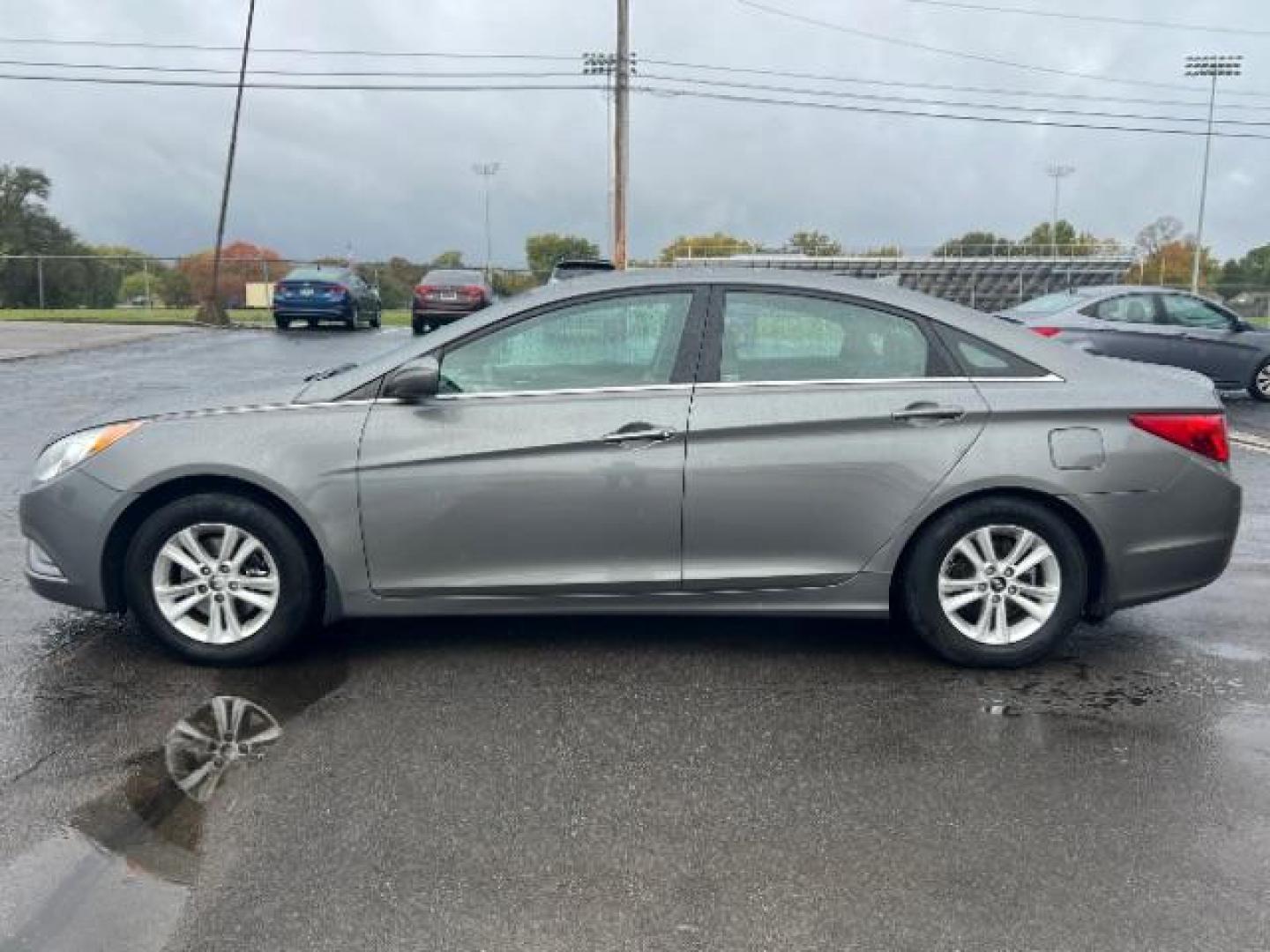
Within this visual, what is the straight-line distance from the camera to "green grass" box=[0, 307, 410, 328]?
30344 mm

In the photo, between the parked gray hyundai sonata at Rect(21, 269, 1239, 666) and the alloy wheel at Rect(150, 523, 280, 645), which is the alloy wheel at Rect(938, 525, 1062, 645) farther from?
the alloy wheel at Rect(150, 523, 280, 645)

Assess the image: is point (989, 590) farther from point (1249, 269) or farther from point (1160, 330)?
point (1249, 269)

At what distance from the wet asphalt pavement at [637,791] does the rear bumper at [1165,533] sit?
1.20 ft

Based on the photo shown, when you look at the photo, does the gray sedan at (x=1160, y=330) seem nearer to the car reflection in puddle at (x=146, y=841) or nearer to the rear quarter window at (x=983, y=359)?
the rear quarter window at (x=983, y=359)

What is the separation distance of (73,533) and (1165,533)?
429cm

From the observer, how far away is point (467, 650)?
4770 mm

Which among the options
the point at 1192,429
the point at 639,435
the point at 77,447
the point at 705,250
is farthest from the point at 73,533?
the point at 705,250

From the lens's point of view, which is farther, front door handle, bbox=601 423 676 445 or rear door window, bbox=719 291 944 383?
rear door window, bbox=719 291 944 383

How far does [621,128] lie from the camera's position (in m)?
35.1

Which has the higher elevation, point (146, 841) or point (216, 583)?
point (216, 583)

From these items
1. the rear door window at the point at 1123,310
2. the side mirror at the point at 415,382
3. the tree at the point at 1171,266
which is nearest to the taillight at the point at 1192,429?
the side mirror at the point at 415,382

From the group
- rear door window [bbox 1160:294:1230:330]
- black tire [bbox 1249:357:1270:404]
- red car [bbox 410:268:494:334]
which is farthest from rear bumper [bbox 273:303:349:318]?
black tire [bbox 1249:357:1270:404]

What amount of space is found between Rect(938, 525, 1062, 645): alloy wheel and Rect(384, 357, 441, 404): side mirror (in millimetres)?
2113

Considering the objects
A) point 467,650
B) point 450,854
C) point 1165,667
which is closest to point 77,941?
point 450,854
